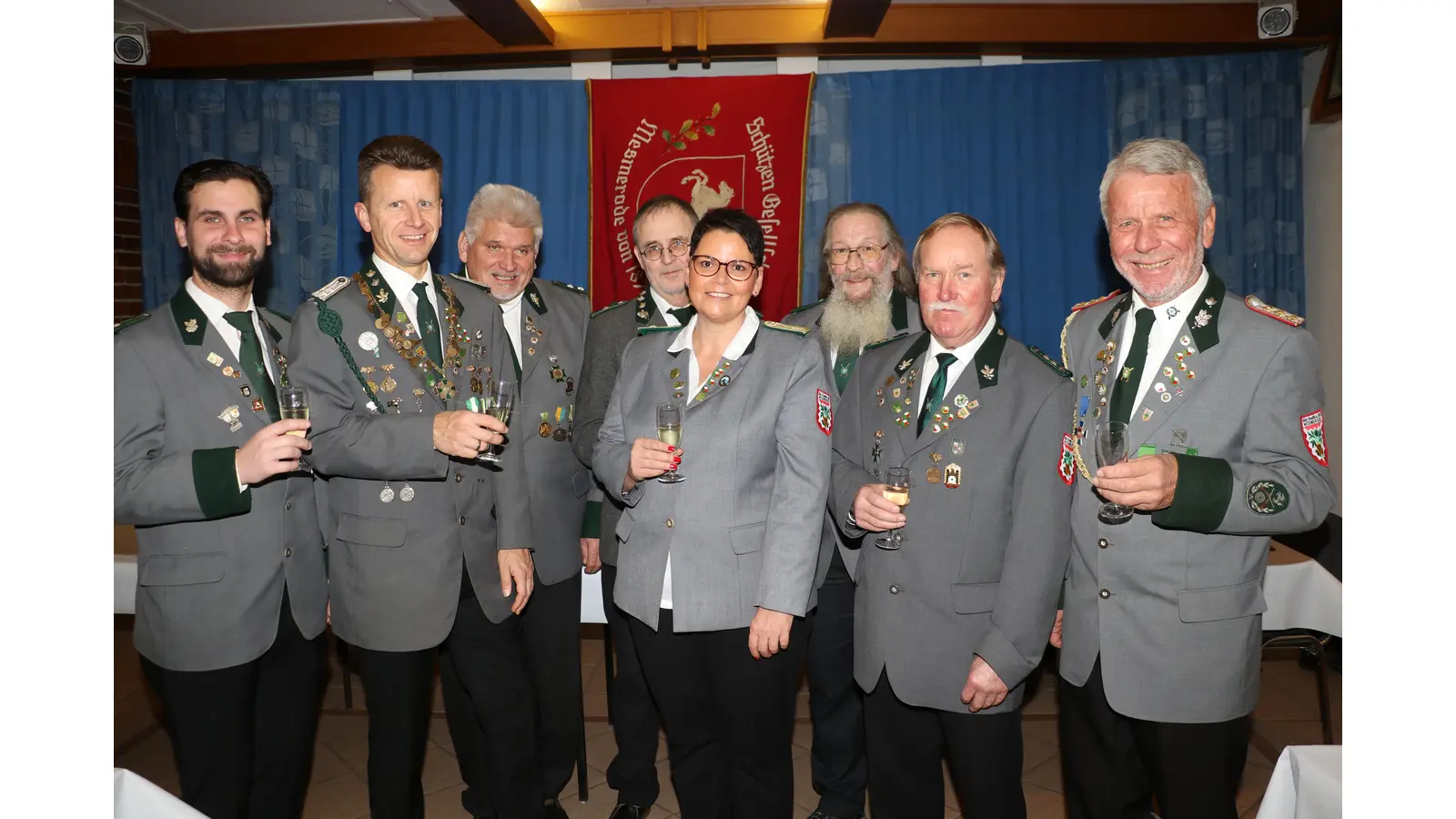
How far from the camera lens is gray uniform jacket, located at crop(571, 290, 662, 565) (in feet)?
10.3

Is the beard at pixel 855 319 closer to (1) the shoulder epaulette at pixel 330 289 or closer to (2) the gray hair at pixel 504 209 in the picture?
→ (2) the gray hair at pixel 504 209

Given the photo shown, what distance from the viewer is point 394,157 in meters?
2.56

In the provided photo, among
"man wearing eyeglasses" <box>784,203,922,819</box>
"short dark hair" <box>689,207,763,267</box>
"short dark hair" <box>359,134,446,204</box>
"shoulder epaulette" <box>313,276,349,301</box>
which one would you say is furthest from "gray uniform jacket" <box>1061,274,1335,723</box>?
"shoulder epaulette" <box>313,276,349,301</box>

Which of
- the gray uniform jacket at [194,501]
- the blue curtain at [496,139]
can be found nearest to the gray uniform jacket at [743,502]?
the gray uniform jacket at [194,501]

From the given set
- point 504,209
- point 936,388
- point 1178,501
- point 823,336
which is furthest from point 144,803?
point 504,209

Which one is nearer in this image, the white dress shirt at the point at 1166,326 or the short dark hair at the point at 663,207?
the white dress shirt at the point at 1166,326

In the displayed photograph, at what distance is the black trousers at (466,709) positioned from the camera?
8.45 ft

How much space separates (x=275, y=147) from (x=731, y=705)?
Answer: 509cm

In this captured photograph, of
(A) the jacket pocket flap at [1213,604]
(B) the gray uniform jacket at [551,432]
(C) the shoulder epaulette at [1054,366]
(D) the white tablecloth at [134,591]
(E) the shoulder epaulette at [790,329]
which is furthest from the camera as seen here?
(D) the white tablecloth at [134,591]

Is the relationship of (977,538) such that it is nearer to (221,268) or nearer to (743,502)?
(743,502)

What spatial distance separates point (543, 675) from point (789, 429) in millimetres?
1373

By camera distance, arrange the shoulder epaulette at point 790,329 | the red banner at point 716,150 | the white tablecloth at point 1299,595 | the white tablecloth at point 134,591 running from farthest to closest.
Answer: the red banner at point 716,150
the white tablecloth at point 134,591
the white tablecloth at point 1299,595
the shoulder epaulette at point 790,329

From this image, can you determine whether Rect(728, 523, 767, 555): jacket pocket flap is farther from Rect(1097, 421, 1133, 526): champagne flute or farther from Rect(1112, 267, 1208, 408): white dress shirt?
Rect(1112, 267, 1208, 408): white dress shirt

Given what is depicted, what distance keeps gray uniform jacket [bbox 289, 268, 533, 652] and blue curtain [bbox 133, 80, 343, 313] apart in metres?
3.73
